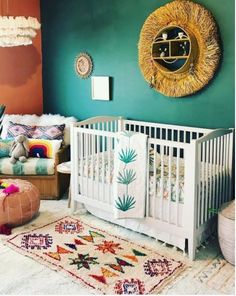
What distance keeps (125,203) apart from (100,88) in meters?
1.76

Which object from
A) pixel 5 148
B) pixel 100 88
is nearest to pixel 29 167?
pixel 5 148

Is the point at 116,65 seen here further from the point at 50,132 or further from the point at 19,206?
the point at 19,206

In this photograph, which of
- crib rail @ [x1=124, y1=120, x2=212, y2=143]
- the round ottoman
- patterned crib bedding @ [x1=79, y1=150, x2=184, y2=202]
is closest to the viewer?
patterned crib bedding @ [x1=79, y1=150, x2=184, y2=202]

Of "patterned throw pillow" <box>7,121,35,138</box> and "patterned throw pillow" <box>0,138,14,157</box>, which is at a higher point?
"patterned throw pillow" <box>7,121,35,138</box>

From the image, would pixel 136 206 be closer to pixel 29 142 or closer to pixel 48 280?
pixel 48 280

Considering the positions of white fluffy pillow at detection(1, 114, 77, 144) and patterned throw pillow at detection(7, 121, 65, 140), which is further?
white fluffy pillow at detection(1, 114, 77, 144)

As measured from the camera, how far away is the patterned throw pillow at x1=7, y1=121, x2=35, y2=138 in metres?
4.28

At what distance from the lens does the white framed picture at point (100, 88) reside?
13.8 ft

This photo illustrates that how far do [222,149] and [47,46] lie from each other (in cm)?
302

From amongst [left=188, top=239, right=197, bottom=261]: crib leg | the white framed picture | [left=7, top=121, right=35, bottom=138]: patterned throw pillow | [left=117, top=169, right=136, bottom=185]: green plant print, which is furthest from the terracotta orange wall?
[left=188, top=239, right=197, bottom=261]: crib leg

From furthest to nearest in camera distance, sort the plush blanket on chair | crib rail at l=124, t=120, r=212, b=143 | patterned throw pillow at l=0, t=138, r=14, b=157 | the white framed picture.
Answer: the white framed picture < patterned throw pillow at l=0, t=138, r=14, b=157 < crib rail at l=124, t=120, r=212, b=143 < the plush blanket on chair

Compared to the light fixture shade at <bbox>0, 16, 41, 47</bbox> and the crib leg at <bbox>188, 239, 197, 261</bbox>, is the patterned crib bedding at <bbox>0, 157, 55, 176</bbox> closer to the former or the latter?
the light fixture shade at <bbox>0, 16, 41, 47</bbox>

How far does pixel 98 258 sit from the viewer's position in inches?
107

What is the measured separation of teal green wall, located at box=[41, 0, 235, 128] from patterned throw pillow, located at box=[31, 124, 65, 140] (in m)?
0.44
